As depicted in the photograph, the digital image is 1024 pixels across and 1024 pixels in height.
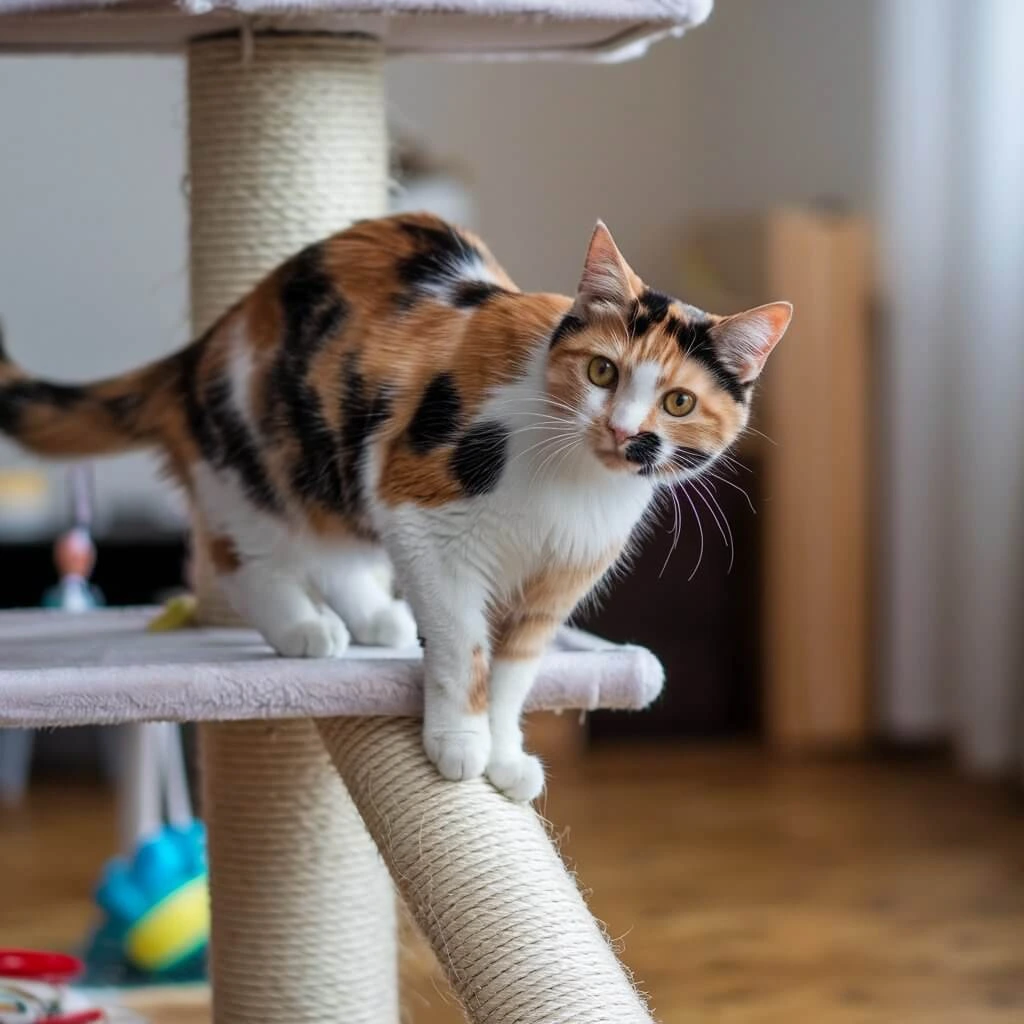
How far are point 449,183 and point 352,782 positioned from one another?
243cm

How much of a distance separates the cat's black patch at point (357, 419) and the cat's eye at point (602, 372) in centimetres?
18

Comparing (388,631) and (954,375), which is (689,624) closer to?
(954,375)

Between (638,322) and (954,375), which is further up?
(638,322)

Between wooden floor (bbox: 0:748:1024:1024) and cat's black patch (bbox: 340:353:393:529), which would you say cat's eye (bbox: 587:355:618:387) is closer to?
cat's black patch (bbox: 340:353:393:529)

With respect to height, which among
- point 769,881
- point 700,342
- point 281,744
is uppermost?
point 700,342

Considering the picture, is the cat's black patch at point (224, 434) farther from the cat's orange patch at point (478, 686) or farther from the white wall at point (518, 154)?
the white wall at point (518, 154)

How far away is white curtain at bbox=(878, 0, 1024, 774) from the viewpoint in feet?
9.44

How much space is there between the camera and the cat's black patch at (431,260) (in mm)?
1119

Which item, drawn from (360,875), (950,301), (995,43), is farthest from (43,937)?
(995,43)

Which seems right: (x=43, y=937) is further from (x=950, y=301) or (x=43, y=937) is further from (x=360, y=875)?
(x=950, y=301)

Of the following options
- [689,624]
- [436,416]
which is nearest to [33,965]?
[436,416]

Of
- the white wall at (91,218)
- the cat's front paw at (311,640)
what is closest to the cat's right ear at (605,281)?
the cat's front paw at (311,640)

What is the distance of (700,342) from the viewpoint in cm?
96

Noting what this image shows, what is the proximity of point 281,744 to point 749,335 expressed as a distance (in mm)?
611
